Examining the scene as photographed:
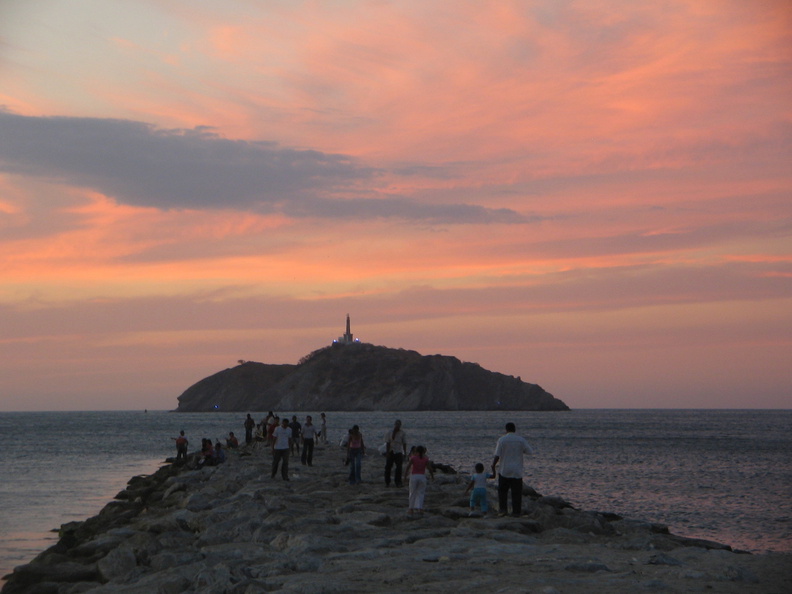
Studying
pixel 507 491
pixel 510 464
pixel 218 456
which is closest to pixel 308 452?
pixel 218 456

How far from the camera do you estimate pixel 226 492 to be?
22.9 m

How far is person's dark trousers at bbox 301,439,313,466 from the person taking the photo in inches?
1129

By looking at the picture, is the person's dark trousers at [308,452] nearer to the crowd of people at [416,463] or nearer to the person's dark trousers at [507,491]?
the crowd of people at [416,463]

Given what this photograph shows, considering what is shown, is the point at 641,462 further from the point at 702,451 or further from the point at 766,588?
the point at 766,588

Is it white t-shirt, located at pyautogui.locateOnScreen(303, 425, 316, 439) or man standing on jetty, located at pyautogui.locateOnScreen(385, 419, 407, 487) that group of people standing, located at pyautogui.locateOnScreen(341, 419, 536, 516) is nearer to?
man standing on jetty, located at pyautogui.locateOnScreen(385, 419, 407, 487)

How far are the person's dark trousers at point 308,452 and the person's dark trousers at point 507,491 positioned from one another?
13179mm

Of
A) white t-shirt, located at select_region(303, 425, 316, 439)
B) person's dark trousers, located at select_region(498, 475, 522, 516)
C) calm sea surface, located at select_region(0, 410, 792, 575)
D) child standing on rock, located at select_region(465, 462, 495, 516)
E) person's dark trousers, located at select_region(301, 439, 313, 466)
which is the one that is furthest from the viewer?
person's dark trousers, located at select_region(301, 439, 313, 466)

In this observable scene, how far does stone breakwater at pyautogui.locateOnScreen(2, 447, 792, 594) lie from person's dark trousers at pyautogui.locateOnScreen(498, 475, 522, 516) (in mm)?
289

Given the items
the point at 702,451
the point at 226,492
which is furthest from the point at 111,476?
the point at 702,451

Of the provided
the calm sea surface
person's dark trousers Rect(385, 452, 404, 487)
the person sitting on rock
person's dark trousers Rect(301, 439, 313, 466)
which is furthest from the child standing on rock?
the person sitting on rock

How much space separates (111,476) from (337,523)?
2773 cm

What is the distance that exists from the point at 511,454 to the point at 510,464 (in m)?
0.22

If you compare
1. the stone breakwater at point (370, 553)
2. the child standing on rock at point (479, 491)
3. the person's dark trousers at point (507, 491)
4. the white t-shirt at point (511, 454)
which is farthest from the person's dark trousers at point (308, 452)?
the white t-shirt at point (511, 454)

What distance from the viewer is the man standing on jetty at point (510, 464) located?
51.3 feet
